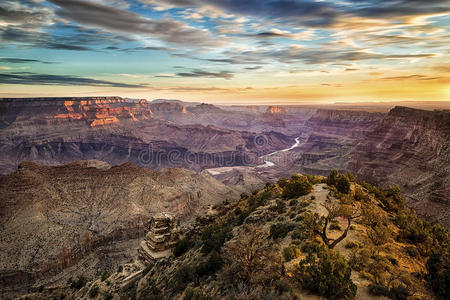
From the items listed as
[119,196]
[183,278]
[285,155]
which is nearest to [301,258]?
[183,278]

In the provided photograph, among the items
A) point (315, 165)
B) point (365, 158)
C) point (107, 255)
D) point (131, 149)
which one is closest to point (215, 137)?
point (131, 149)

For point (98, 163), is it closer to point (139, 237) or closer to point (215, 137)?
point (139, 237)

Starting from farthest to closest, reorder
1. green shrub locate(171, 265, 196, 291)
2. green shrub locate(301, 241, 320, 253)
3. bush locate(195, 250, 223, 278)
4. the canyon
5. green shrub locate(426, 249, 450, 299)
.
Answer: the canyon → green shrub locate(171, 265, 196, 291) → bush locate(195, 250, 223, 278) → green shrub locate(301, 241, 320, 253) → green shrub locate(426, 249, 450, 299)

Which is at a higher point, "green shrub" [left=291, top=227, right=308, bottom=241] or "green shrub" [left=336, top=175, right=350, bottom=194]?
"green shrub" [left=336, top=175, right=350, bottom=194]

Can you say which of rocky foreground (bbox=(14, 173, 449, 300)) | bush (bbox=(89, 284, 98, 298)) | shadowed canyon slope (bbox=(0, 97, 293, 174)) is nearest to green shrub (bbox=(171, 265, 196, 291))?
rocky foreground (bbox=(14, 173, 449, 300))

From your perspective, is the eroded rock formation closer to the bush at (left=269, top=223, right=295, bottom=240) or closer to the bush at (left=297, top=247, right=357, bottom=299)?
the bush at (left=269, top=223, right=295, bottom=240)

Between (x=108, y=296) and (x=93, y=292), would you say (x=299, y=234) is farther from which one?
(x=93, y=292)
